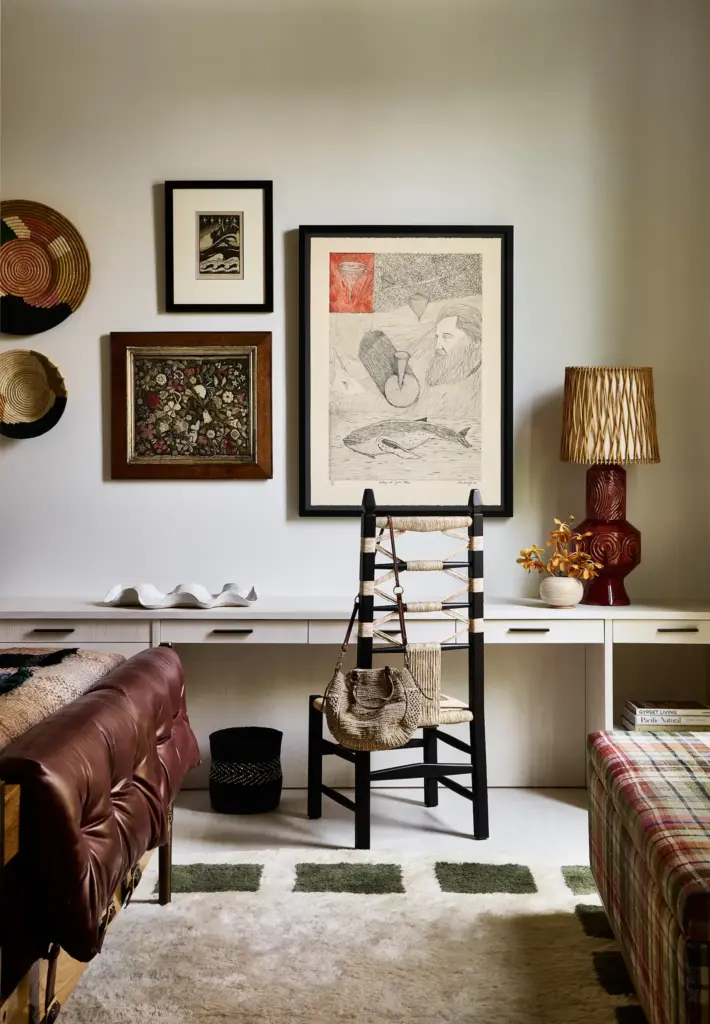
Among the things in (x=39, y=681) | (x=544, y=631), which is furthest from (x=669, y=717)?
(x=39, y=681)

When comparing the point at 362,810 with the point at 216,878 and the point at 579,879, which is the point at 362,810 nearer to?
the point at 216,878

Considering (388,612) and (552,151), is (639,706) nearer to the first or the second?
(388,612)

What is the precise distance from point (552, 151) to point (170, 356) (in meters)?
1.65

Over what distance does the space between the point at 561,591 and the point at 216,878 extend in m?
1.50

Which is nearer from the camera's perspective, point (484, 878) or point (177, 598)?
point (484, 878)

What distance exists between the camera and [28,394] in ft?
12.4

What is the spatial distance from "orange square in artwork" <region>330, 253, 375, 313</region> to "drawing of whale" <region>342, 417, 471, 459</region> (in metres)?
0.45

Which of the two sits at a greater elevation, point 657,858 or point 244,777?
point 657,858

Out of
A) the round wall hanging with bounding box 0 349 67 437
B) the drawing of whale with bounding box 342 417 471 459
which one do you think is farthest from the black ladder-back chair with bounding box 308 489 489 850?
the round wall hanging with bounding box 0 349 67 437

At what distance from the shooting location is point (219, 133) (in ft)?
12.3

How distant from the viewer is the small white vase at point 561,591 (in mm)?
3473

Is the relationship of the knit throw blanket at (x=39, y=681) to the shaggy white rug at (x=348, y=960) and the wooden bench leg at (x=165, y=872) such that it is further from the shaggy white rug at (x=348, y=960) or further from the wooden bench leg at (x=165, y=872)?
the shaggy white rug at (x=348, y=960)

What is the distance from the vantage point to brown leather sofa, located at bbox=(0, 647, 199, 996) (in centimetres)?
155

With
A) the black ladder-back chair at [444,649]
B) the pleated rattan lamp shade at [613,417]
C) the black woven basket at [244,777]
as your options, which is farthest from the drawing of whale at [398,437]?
the black woven basket at [244,777]
